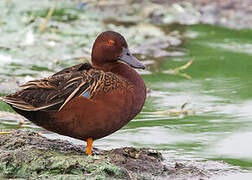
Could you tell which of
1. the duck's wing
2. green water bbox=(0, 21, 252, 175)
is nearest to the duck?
the duck's wing

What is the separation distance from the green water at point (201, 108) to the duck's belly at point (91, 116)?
87 centimetres

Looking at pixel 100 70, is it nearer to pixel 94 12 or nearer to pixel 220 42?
pixel 220 42

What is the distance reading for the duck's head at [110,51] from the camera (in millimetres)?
5207

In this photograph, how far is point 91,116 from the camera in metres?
4.73

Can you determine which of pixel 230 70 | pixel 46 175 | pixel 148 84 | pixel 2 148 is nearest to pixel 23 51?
pixel 148 84

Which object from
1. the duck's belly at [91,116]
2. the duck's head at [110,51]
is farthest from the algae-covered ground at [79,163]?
the duck's head at [110,51]

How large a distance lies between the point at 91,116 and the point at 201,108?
2.53 m

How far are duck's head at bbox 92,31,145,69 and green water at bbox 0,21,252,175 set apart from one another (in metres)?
0.93

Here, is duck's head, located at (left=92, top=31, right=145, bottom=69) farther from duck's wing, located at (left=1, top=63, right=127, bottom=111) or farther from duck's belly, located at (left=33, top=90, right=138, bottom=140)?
duck's belly, located at (left=33, top=90, right=138, bottom=140)

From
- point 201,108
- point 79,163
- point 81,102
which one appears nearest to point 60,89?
point 81,102

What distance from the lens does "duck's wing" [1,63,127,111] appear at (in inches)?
187

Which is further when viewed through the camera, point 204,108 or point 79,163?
point 204,108

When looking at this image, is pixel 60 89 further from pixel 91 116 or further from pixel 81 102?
pixel 91 116

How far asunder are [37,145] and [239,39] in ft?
20.9
